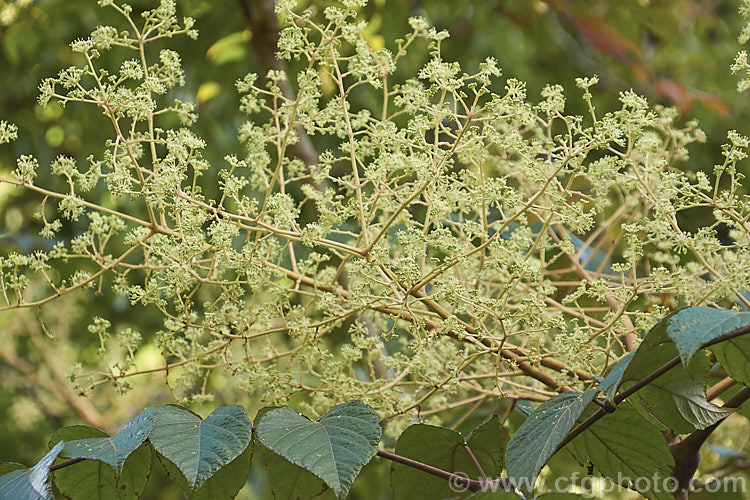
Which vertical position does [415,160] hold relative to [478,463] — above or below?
above

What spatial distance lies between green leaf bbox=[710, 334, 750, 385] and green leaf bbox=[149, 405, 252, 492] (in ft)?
1.59

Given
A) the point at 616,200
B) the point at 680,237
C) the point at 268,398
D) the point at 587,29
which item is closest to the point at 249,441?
the point at 268,398

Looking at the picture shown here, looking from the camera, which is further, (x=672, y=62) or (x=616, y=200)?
(x=672, y=62)

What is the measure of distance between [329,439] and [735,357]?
0.42 m

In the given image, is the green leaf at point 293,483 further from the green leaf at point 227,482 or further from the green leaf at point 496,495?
the green leaf at point 496,495

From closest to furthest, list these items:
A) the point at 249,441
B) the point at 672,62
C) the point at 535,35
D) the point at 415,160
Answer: the point at 249,441, the point at 415,160, the point at 535,35, the point at 672,62

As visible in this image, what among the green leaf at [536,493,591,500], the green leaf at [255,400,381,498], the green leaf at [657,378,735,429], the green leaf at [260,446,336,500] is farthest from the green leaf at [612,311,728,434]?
the green leaf at [260,446,336,500]

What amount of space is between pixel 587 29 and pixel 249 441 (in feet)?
7.89

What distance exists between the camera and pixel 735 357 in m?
0.76

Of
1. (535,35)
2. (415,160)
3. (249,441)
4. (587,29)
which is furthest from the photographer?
(535,35)

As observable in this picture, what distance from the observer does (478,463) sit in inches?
36.8

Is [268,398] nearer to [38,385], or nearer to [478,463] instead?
[478,463]

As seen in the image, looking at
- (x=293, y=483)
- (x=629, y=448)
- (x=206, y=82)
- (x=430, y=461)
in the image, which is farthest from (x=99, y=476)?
(x=206, y=82)

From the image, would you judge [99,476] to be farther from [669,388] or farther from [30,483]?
[669,388]
